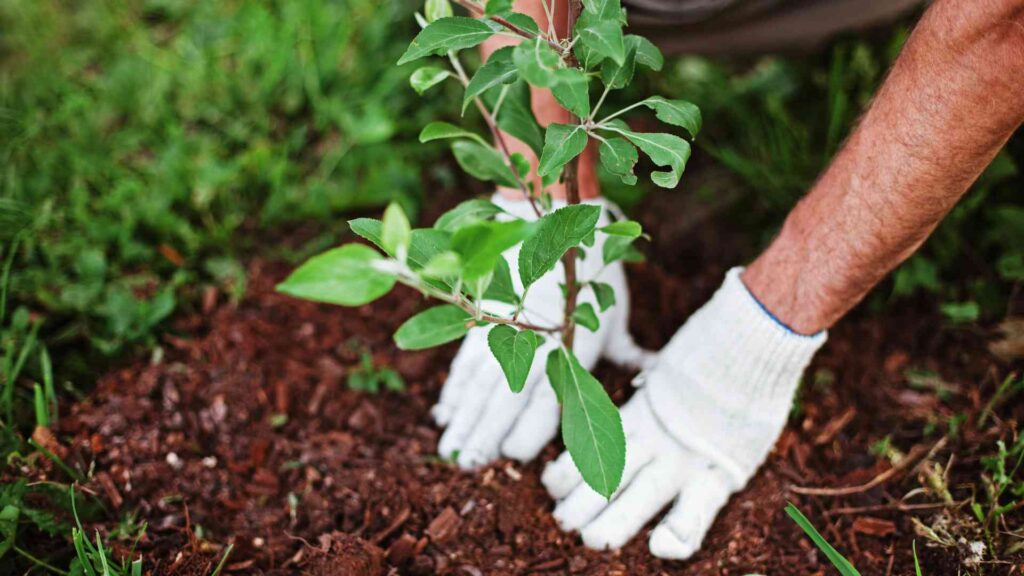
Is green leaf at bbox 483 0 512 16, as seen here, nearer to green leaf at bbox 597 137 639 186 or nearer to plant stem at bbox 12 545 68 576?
green leaf at bbox 597 137 639 186

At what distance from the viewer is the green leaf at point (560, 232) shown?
112cm

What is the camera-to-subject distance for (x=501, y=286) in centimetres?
121

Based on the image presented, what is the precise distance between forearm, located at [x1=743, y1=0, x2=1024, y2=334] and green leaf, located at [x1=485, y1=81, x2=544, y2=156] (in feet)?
1.71

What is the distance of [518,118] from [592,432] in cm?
57

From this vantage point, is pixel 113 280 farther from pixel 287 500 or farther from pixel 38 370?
pixel 287 500

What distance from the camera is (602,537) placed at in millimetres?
1493

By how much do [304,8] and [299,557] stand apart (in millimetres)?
1924

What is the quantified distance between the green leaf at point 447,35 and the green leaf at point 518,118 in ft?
1.02

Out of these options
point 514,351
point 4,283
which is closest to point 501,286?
point 514,351

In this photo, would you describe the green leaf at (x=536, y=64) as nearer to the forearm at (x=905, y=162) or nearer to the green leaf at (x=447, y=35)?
the green leaf at (x=447, y=35)

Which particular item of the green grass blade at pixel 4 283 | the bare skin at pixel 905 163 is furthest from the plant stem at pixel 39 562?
the bare skin at pixel 905 163

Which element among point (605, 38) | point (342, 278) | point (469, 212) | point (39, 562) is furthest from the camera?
point (39, 562)

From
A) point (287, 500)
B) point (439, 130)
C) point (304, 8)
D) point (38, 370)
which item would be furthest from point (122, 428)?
point (304, 8)

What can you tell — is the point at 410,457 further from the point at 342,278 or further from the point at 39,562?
the point at 342,278
